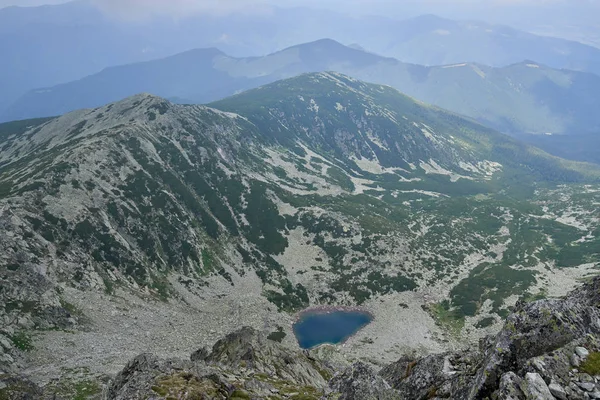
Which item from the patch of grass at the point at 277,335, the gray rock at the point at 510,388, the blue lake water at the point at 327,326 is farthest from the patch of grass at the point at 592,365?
the patch of grass at the point at 277,335

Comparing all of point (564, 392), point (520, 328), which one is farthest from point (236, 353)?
point (564, 392)

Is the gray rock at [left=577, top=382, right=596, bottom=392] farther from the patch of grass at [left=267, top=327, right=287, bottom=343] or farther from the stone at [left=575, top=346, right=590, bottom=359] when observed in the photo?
the patch of grass at [left=267, top=327, right=287, bottom=343]

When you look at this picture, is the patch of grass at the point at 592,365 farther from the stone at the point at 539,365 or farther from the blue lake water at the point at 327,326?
the blue lake water at the point at 327,326

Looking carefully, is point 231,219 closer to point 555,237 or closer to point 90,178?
point 90,178

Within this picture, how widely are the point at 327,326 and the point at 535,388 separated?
96175mm

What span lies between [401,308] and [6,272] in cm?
9864

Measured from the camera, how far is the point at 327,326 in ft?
352

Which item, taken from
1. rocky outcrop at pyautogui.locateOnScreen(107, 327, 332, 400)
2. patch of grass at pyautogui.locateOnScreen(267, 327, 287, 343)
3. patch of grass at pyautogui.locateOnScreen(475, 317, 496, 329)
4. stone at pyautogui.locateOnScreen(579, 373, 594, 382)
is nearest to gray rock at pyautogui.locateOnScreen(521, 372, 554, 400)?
stone at pyautogui.locateOnScreen(579, 373, 594, 382)

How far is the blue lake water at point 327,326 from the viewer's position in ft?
330

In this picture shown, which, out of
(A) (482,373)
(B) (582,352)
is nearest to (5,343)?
(A) (482,373)

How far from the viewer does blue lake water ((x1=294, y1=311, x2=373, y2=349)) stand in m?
100

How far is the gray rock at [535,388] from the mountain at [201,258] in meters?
29.0

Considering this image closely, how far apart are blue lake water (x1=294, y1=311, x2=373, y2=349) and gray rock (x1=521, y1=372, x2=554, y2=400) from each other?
85.5 metres

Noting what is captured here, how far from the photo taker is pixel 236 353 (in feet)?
180
